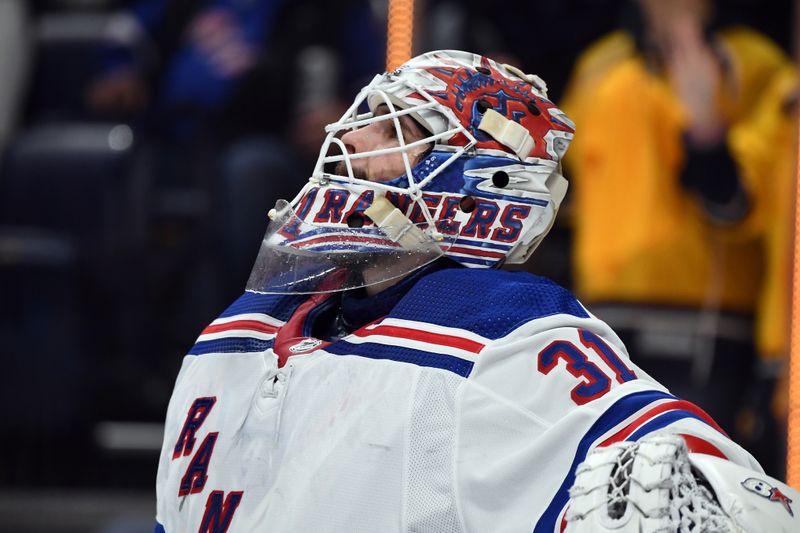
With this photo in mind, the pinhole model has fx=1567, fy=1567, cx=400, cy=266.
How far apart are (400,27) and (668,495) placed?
2576 mm

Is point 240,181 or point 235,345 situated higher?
point 235,345

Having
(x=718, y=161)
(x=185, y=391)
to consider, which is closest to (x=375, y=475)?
(x=185, y=391)

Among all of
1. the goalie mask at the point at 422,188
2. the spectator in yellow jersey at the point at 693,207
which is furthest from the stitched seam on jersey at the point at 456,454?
the spectator in yellow jersey at the point at 693,207

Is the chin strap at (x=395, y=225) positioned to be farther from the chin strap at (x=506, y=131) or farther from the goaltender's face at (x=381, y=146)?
the chin strap at (x=506, y=131)

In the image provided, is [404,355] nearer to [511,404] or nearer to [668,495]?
[511,404]

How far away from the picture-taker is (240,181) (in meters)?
4.34

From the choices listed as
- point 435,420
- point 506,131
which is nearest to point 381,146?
point 506,131

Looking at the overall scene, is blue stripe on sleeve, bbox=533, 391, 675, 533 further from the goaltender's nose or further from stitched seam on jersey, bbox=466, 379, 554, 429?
the goaltender's nose

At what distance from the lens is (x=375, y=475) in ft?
6.03

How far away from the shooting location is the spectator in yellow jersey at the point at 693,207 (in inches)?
144

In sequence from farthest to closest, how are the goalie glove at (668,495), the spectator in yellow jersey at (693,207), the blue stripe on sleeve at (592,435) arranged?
the spectator in yellow jersey at (693,207) < the blue stripe on sleeve at (592,435) < the goalie glove at (668,495)

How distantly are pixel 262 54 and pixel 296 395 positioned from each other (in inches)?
105

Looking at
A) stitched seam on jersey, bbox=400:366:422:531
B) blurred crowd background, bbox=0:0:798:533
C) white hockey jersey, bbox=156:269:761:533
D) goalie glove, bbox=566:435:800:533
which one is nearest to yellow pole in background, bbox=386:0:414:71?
blurred crowd background, bbox=0:0:798:533

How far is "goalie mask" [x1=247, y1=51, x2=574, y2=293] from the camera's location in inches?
80.9
